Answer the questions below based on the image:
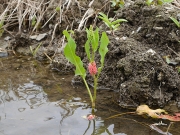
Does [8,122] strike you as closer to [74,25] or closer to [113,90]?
[113,90]

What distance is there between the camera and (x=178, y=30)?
279 cm

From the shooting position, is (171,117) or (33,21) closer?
(171,117)

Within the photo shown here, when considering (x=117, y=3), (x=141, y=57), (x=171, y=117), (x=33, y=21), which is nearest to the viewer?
(x=171, y=117)

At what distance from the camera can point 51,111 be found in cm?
216

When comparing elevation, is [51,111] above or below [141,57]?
below

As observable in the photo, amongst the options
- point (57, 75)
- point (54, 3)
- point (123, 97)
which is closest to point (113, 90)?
point (123, 97)

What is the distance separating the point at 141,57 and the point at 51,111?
81 cm

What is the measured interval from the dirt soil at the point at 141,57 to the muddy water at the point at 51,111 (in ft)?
0.70

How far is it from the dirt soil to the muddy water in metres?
0.21

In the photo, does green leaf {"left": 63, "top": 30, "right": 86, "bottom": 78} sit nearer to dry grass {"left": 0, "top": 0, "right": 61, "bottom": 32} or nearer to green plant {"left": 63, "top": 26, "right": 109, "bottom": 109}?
green plant {"left": 63, "top": 26, "right": 109, "bottom": 109}

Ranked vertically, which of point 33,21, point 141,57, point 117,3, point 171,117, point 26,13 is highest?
point 117,3

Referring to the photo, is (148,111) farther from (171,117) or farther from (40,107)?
(40,107)

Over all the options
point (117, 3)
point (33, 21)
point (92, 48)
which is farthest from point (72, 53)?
point (33, 21)

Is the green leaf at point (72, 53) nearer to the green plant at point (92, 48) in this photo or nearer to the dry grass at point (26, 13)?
the green plant at point (92, 48)
